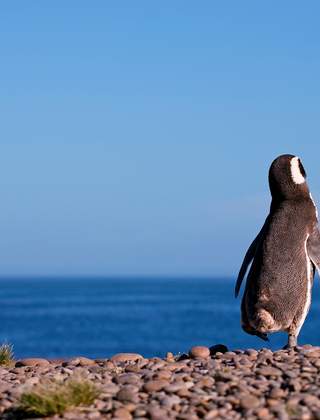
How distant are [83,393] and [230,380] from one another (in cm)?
120

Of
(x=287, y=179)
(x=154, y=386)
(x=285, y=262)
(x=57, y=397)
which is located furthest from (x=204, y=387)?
(x=287, y=179)

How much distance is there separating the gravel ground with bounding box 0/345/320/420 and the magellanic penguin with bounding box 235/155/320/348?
916mm

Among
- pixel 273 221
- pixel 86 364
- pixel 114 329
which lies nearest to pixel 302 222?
pixel 273 221

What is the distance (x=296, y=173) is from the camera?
438 inches

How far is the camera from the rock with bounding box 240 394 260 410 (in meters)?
7.50

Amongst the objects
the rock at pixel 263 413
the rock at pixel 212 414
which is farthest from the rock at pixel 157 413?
the rock at pixel 263 413

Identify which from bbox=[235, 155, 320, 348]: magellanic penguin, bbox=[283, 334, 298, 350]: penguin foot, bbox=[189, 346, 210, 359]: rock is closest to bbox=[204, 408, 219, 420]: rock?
bbox=[189, 346, 210, 359]: rock

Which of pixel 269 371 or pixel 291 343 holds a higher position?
pixel 291 343

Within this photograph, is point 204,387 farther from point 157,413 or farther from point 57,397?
point 57,397

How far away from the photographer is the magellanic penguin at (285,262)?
1072 centimetres

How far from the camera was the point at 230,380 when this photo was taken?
8.24 m

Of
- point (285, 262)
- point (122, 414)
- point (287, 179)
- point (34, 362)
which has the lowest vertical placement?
point (122, 414)

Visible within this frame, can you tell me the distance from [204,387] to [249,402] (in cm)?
71

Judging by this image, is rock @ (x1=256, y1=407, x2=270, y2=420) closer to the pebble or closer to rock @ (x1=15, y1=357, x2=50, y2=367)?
the pebble
